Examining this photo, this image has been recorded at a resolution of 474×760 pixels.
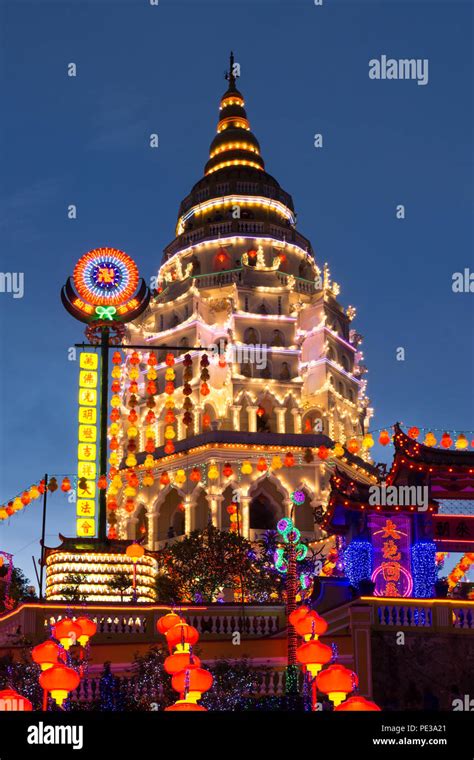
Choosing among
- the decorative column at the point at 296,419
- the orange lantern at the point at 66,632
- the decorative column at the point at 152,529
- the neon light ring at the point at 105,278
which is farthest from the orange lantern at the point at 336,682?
the decorative column at the point at 296,419

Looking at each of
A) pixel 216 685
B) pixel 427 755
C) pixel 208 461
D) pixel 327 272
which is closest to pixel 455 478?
pixel 216 685

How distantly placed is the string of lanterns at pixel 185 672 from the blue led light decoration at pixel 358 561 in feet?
22.8

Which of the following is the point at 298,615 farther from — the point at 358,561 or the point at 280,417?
the point at 280,417

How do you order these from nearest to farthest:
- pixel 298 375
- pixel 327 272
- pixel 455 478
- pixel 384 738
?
pixel 384 738, pixel 455 478, pixel 298 375, pixel 327 272

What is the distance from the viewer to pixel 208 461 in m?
47.1

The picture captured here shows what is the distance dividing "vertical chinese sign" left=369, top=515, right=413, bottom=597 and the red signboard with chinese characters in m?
1.22

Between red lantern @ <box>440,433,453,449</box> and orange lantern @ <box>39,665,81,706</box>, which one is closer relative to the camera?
orange lantern @ <box>39,665,81,706</box>

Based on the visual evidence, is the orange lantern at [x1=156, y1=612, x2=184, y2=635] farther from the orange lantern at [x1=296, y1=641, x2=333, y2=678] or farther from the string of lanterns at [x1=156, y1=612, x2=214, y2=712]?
the orange lantern at [x1=296, y1=641, x2=333, y2=678]

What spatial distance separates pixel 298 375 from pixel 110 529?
11.5 m

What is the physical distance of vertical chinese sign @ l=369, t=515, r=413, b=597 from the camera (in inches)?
1050

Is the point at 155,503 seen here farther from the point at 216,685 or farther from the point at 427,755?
the point at 427,755

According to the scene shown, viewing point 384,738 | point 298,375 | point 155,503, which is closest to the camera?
point 384,738

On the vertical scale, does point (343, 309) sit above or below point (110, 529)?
above

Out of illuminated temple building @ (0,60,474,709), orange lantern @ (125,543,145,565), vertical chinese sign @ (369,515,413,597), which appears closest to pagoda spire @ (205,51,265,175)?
illuminated temple building @ (0,60,474,709)
